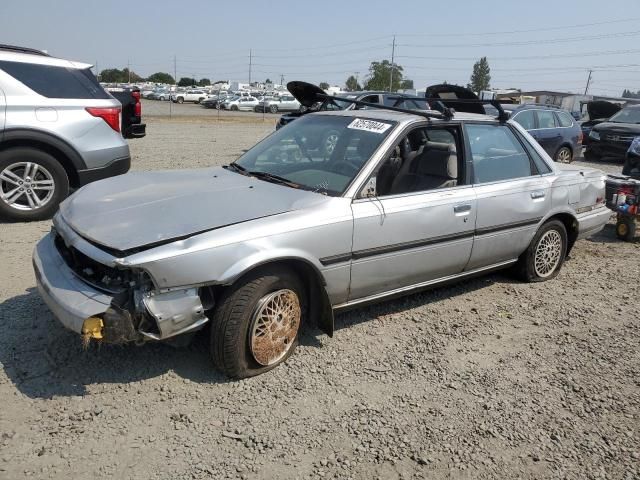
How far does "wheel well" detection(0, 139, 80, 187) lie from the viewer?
5965mm

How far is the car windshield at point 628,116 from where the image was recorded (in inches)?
605

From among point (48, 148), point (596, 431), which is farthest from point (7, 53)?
point (596, 431)

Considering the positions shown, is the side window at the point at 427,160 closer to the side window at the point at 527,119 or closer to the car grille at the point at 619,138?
the side window at the point at 527,119

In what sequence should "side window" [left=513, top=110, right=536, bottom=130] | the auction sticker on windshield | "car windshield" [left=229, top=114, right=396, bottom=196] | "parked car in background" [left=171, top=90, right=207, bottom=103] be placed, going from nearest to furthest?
"car windshield" [left=229, top=114, right=396, bottom=196], the auction sticker on windshield, "side window" [left=513, top=110, right=536, bottom=130], "parked car in background" [left=171, top=90, right=207, bottom=103]

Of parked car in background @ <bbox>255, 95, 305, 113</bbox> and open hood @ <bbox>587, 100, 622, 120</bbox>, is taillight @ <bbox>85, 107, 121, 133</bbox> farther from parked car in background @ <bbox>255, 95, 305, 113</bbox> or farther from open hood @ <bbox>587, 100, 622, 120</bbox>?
parked car in background @ <bbox>255, 95, 305, 113</bbox>

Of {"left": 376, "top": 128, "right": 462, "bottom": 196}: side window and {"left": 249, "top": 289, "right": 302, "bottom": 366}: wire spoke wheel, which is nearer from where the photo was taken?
{"left": 249, "top": 289, "right": 302, "bottom": 366}: wire spoke wheel

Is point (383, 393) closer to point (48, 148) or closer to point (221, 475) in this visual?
point (221, 475)

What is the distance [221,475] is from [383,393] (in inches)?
44.3

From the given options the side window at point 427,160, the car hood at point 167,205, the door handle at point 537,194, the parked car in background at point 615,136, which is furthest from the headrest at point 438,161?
the parked car in background at point 615,136

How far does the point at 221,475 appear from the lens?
2.48 metres

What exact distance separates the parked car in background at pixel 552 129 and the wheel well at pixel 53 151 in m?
8.69

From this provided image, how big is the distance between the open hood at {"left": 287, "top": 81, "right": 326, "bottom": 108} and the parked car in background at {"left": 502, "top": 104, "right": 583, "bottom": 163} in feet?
24.5

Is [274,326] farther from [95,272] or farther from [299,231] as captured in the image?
[95,272]

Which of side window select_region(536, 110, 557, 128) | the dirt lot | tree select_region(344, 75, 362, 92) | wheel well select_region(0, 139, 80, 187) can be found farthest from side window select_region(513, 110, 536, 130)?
tree select_region(344, 75, 362, 92)
